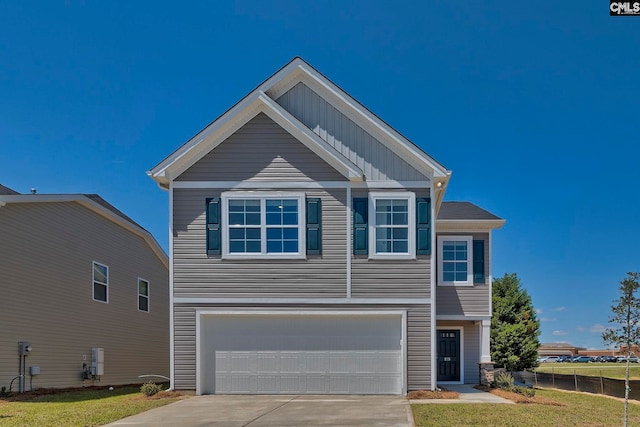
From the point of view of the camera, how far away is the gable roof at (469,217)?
19359mm

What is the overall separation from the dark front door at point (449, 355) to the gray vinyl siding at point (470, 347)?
0.72 feet

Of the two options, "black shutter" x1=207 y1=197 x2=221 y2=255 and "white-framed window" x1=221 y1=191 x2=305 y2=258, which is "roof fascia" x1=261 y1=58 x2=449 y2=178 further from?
"black shutter" x1=207 y1=197 x2=221 y2=255

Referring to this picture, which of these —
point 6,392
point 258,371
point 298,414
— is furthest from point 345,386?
point 6,392

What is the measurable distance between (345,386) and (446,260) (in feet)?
19.2

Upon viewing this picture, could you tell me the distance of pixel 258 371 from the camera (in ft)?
51.6

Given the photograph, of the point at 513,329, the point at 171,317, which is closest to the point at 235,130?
the point at 171,317

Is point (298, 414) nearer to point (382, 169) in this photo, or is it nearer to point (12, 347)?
point (382, 169)

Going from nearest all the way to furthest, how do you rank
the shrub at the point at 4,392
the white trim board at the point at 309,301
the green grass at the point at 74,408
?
the green grass at the point at 74,408 → the shrub at the point at 4,392 → the white trim board at the point at 309,301

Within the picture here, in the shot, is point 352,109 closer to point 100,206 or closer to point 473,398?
point 473,398

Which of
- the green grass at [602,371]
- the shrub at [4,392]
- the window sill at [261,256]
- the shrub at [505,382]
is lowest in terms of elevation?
the green grass at [602,371]

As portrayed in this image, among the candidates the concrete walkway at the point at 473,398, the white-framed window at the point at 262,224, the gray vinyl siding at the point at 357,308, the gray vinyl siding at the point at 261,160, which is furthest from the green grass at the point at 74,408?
the concrete walkway at the point at 473,398

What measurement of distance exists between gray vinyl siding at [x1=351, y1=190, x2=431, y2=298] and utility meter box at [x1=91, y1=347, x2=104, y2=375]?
355 inches

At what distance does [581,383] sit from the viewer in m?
21.8

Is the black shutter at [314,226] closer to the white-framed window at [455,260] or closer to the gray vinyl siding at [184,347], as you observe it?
the gray vinyl siding at [184,347]
